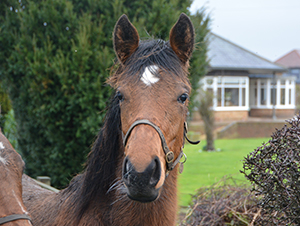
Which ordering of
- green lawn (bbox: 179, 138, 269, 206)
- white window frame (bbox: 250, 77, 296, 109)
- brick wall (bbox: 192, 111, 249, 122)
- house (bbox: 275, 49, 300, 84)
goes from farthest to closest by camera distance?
1. house (bbox: 275, 49, 300, 84)
2. white window frame (bbox: 250, 77, 296, 109)
3. brick wall (bbox: 192, 111, 249, 122)
4. green lawn (bbox: 179, 138, 269, 206)

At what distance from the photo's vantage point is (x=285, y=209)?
249cm

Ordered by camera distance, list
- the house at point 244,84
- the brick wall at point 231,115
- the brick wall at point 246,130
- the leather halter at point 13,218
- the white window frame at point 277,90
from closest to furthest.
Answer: the leather halter at point 13,218
the brick wall at point 246,130
the brick wall at point 231,115
the house at point 244,84
the white window frame at point 277,90

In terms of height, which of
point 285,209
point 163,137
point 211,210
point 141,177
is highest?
point 163,137

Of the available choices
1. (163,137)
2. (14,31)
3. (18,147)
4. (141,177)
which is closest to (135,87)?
(163,137)

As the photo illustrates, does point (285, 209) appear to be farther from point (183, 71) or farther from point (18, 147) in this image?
point (18, 147)

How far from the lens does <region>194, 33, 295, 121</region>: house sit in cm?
2477

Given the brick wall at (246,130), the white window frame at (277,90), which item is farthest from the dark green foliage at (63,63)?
the white window frame at (277,90)

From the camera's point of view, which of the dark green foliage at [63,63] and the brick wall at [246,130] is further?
the brick wall at [246,130]

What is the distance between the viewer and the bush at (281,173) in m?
2.43

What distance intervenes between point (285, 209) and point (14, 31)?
5102 mm

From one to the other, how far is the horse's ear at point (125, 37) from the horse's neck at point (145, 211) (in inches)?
42.7

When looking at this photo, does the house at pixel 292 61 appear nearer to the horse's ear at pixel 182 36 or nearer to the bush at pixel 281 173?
the bush at pixel 281 173

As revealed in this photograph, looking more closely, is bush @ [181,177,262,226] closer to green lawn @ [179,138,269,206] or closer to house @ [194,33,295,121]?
green lawn @ [179,138,269,206]

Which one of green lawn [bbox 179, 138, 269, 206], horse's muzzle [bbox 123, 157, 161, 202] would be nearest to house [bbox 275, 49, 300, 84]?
green lawn [bbox 179, 138, 269, 206]
